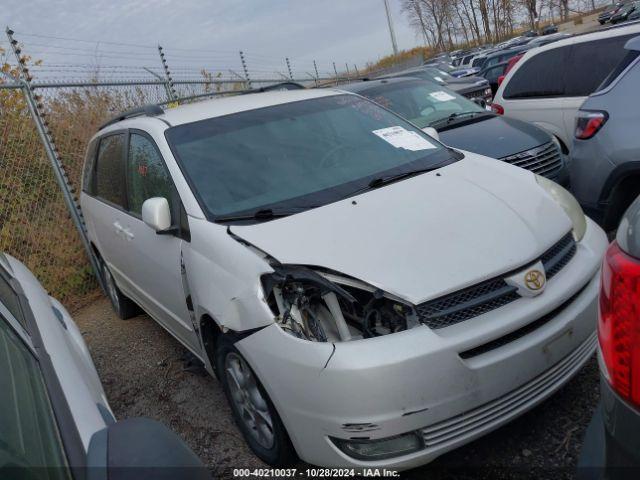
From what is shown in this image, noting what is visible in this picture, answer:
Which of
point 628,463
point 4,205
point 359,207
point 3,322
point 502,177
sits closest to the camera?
point 628,463

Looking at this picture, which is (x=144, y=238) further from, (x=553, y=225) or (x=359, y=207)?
(x=553, y=225)

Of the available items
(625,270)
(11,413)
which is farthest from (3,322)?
(625,270)

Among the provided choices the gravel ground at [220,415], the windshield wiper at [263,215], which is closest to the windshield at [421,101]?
the gravel ground at [220,415]

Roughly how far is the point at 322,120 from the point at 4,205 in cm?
465

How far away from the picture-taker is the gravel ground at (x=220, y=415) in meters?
2.43

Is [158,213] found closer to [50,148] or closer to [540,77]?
[50,148]

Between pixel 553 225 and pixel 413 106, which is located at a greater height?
pixel 413 106

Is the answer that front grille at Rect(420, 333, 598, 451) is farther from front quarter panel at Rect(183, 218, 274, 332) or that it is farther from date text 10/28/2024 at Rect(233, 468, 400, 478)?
front quarter panel at Rect(183, 218, 274, 332)

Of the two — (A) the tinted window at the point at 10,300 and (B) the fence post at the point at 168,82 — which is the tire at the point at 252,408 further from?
(B) the fence post at the point at 168,82

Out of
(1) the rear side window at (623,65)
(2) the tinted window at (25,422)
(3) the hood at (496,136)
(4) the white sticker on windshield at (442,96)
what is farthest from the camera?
(4) the white sticker on windshield at (442,96)

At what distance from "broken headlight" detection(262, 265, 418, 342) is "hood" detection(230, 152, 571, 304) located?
0.22 ft

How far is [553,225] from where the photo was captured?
8.61ft

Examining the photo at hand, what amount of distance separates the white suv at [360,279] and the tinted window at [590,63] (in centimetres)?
283

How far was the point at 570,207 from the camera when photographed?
2939 mm
